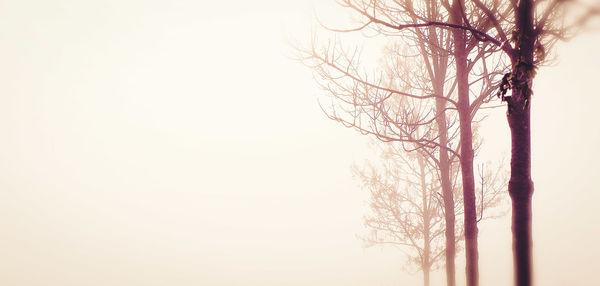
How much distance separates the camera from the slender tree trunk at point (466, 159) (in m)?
3.89

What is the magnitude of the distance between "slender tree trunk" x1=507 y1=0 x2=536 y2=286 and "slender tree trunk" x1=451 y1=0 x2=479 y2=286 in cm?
81

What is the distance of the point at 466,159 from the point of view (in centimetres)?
418

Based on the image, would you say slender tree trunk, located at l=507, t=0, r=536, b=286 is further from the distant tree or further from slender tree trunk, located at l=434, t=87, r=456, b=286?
the distant tree

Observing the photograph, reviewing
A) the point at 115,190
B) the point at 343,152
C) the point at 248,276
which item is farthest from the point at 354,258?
the point at 343,152

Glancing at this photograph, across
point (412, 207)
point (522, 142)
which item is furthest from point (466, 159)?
point (412, 207)

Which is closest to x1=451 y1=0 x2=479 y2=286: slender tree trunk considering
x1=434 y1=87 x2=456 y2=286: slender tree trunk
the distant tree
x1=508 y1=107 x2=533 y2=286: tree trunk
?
x1=434 y1=87 x2=456 y2=286: slender tree trunk

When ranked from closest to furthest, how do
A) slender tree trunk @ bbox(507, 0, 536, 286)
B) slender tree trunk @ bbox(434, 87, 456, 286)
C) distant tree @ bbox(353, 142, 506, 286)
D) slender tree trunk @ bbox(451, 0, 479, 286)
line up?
slender tree trunk @ bbox(507, 0, 536, 286) → slender tree trunk @ bbox(451, 0, 479, 286) → slender tree trunk @ bbox(434, 87, 456, 286) → distant tree @ bbox(353, 142, 506, 286)

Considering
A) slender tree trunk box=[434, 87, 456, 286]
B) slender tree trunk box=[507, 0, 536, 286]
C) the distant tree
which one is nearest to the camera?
slender tree trunk box=[507, 0, 536, 286]

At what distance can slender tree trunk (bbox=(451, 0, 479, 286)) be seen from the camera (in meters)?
3.89

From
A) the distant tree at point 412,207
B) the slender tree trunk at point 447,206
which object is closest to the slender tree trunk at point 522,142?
the slender tree trunk at point 447,206

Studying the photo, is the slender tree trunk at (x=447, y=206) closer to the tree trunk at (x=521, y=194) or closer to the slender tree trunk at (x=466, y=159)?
the slender tree trunk at (x=466, y=159)

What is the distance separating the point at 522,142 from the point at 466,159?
118cm

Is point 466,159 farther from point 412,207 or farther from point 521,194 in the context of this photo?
point 412,207

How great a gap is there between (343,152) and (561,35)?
148m
